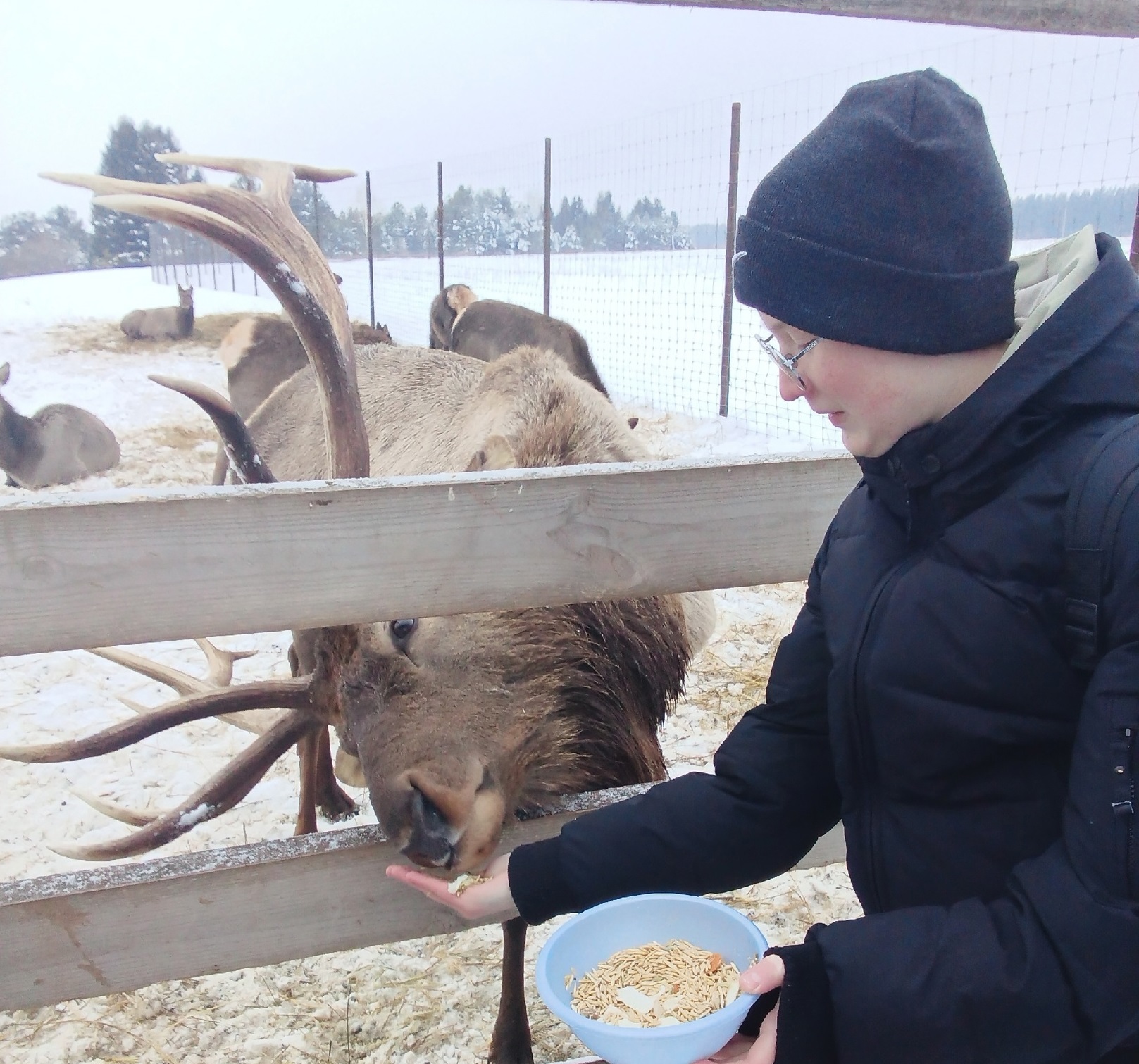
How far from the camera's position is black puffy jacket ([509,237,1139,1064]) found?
101cm

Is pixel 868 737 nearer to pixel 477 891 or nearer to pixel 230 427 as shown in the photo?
pixel 477 891

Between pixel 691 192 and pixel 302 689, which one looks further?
pixel 691 192

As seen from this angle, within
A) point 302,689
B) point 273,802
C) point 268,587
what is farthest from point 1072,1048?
point 273,802

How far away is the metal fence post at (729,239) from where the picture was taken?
9.29 m

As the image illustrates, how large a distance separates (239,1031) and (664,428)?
8.27 m

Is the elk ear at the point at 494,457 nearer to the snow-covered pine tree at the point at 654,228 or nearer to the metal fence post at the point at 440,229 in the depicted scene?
the snow-covered pine tree at the point at 654,228

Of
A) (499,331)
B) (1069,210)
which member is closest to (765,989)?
(1069,210)

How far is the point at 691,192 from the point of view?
11.0 m

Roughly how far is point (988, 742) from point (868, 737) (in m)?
0.17

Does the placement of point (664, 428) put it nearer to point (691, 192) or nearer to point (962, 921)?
point (691, 192)

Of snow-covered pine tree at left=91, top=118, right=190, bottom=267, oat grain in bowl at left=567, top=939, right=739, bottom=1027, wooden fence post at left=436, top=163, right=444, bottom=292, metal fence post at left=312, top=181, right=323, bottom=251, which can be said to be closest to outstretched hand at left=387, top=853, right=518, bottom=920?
oat grain in bowl at left=567, top=939, right=739, bottom=1027

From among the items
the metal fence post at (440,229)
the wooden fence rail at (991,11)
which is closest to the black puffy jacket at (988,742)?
the wooden fence rail at (991,11)

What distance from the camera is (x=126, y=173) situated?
75.2ft

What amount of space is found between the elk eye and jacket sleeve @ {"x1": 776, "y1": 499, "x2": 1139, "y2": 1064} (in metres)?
1.32
